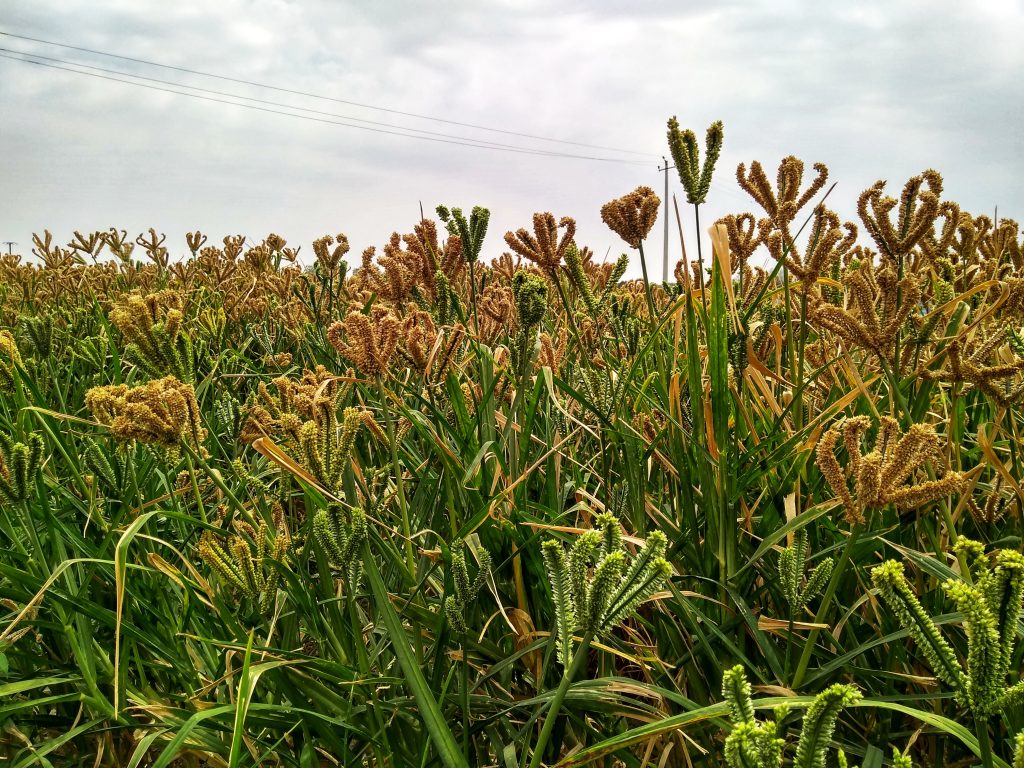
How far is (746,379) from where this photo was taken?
6.72ft

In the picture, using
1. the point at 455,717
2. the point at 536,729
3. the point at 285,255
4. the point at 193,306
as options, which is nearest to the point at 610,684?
the point at 536,729

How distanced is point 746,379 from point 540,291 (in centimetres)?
69

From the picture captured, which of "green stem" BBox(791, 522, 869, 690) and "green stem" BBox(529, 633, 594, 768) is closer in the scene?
"green stem" BBox(529, 633, 594, 768)

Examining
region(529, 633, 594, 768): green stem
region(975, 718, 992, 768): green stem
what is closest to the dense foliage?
region(529, 633, 594, 768): green stem

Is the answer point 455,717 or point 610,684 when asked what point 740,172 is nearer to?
point 610,684

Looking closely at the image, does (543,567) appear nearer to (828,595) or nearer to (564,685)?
(828,595)

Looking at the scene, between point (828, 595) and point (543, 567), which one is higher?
point (828, 595)

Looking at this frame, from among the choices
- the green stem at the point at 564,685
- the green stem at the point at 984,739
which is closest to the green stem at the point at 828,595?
the green stem at the point at 984,739

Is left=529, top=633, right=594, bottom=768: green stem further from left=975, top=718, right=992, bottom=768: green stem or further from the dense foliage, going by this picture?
left=975, top=718, right=992, bottom=768: green stem

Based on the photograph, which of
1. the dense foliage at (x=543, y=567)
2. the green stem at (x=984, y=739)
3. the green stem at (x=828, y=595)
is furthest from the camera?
the dense foliage at (x=543, y=567)

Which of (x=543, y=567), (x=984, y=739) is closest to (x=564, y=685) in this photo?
(x=984, y=739)

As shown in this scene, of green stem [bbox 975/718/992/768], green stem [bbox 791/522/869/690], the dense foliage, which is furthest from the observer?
the dense foliage

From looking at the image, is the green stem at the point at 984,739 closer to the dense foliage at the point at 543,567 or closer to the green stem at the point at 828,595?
the dense foliage at the point at 543,567

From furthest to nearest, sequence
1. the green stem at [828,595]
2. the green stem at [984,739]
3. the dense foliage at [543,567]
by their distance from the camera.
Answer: the dense foliage at [543,567], the green stem at [828,595], the green stem at [984,739]
